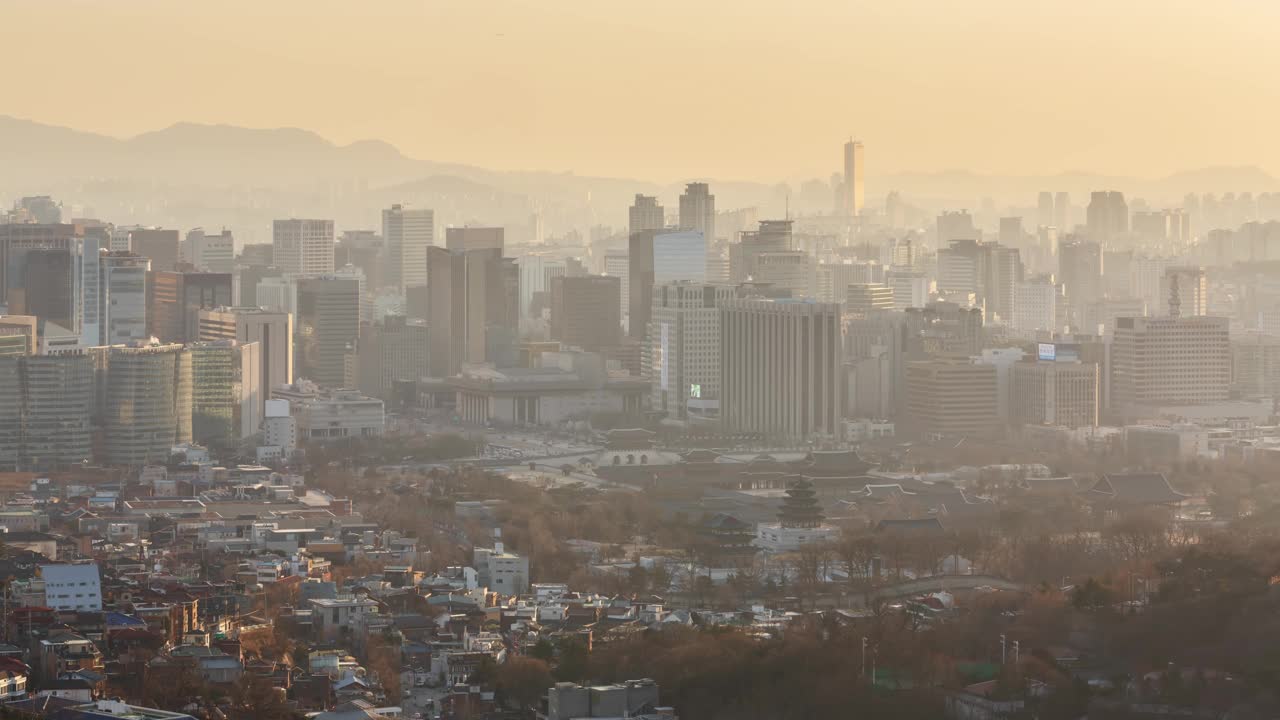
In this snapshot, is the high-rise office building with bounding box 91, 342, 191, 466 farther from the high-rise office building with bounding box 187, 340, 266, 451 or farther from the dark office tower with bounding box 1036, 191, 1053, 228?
the dark office tower with bounding box 1036, 191, 1053, 228

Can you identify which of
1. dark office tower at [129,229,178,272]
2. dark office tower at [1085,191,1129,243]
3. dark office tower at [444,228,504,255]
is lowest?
dark office tower at [129,229,178,272]

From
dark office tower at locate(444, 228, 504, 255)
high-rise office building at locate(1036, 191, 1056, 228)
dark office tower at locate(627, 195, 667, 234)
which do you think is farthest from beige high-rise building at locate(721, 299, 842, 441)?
high-rise office building at locate(1036, 191, 1056, 228)

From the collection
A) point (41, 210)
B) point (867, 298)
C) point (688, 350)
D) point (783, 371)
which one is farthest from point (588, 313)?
point (41, 210)

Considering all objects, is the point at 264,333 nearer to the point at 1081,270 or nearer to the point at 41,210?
the point at 41,210

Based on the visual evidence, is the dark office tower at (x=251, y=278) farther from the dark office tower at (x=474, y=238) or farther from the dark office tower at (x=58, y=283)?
the dark office tower at (x=58, y=283)

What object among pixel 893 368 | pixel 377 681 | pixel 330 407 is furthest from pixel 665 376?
pixel 377 681

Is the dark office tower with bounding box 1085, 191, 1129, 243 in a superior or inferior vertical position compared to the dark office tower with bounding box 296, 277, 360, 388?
superior
